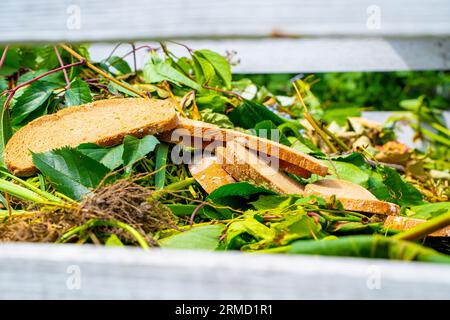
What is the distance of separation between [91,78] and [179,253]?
79 cm

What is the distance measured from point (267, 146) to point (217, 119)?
24cm

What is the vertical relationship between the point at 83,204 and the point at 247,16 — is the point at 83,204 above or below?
below

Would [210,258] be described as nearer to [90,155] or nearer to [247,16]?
[247,16]

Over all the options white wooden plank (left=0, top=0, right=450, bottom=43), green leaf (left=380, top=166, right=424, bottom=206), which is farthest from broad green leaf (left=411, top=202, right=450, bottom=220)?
white wooden plank (left=0, top=0, right=450, bottom=43)

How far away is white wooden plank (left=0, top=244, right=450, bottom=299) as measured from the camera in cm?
40

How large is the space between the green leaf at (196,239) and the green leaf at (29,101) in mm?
457

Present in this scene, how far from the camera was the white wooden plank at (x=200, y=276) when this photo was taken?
40cm

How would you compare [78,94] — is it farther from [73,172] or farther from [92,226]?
[92,226]

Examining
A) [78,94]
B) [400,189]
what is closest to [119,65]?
[78,94]

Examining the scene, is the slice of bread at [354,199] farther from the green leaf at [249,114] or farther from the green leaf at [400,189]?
the green leaf at [249,114]

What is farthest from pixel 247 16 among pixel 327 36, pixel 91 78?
pixel 91 78

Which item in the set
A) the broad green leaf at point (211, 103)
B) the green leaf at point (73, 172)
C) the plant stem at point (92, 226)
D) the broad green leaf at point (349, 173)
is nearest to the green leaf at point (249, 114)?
the broad green leaf at point (211, 103)

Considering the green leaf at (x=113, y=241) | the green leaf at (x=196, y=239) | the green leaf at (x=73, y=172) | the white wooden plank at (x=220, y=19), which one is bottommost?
the green leaf at (x=196, y=239)

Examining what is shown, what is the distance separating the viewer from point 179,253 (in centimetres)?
43
